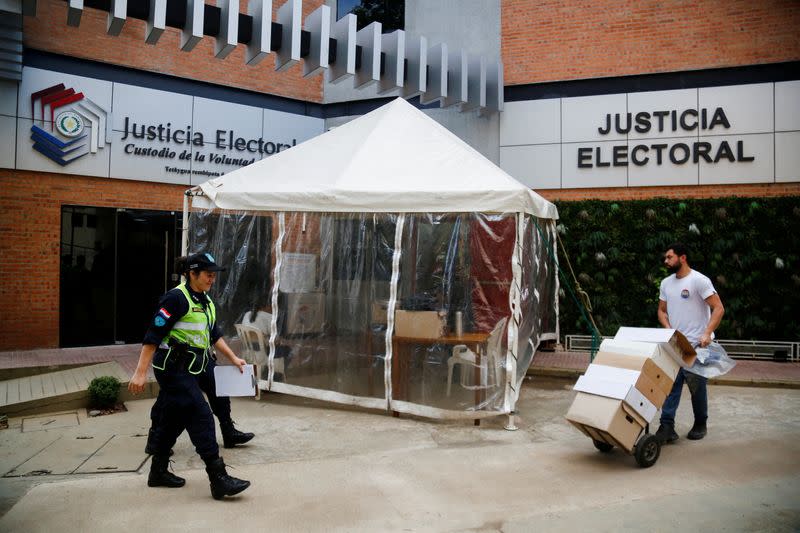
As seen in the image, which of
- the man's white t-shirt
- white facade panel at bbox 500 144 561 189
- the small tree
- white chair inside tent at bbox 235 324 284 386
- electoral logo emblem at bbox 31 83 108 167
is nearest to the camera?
the man's white t-shirt

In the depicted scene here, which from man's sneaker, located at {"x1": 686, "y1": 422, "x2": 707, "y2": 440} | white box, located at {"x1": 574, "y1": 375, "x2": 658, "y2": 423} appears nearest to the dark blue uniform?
white box, located at {"x1": 574, "y1": 375, "x2": 658, "y2": 423}

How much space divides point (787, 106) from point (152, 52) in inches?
461

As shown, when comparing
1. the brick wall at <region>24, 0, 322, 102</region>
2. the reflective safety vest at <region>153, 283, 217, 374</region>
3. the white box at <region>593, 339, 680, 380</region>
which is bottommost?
the white box at <region>593, 339, 680, 380</region>

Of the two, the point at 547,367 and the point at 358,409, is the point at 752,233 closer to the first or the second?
the point at 547,367

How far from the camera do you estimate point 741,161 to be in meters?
11.7

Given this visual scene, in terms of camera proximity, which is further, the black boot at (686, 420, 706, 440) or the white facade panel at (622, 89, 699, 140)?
the white facade panel at (622, 89, 699, 140)

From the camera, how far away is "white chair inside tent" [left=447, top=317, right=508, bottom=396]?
22.7 feet

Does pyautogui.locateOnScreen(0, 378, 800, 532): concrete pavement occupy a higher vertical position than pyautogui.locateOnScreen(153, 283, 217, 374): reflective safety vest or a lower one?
lower

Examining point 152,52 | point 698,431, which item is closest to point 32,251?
point 152,52

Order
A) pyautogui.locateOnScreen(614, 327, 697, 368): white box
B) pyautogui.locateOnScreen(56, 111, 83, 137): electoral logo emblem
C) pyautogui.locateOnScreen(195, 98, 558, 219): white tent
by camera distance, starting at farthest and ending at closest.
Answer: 1. pyautogui.locateOnScreen(56, 111, 83, 137): electoral logo emblem
2. pyautogui.locateOnScreen(195, 98, 558, 219): white tent
3. pyautogui.locateOnScreen(614, 327, 697, 368): white box

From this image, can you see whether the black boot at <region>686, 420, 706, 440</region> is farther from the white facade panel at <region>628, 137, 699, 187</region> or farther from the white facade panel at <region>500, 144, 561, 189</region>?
the white facade panel at <region>500, 144, 561, 189</region>

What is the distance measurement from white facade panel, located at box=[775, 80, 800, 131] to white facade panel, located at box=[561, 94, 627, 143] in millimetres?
2564

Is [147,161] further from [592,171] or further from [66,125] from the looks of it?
[592,171]

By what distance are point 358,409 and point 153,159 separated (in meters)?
7.36
